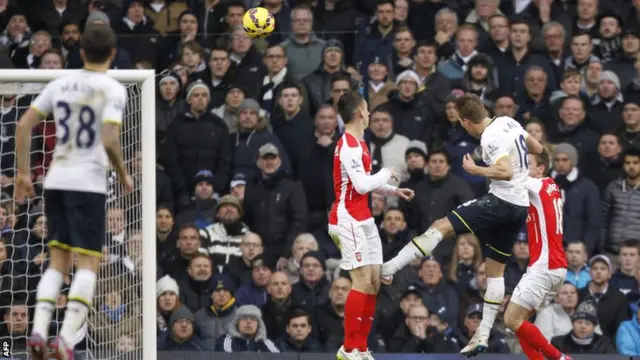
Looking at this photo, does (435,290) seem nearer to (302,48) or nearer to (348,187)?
(302,48)

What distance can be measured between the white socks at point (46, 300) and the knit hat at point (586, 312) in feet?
20.9

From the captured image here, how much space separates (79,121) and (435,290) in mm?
5930

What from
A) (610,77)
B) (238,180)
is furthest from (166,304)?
(610,77)

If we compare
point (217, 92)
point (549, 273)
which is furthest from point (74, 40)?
point (549, 273)

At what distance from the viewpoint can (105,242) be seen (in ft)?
46.3

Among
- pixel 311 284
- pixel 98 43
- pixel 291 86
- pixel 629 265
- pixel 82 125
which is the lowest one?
pixel 311 284

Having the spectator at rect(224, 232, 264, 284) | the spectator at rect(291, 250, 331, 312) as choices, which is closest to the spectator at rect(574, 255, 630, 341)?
the spectator at rect(291, 250, 331, 312)

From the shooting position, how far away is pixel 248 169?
56.6 ft

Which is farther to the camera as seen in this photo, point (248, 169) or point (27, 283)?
point (248, 169)

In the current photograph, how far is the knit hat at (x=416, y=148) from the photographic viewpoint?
16.9 meters

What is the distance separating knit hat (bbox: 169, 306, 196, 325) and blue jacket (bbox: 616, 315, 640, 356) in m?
4.25

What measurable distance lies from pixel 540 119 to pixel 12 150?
18.6ft

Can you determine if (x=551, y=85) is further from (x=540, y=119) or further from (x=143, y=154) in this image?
(x=143, y=154)

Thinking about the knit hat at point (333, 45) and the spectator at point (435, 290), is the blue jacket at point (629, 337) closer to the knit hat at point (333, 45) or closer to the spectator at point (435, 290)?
the spectator at point (435, 290)
